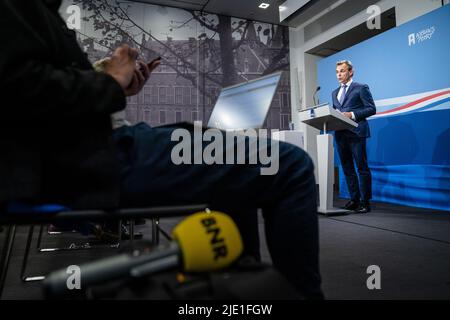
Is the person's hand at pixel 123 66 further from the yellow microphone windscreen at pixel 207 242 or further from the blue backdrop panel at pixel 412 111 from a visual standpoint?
the blue backdrop panel at pixel 412 111

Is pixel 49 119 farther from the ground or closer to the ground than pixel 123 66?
closer to the ground

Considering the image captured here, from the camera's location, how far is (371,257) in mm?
1644

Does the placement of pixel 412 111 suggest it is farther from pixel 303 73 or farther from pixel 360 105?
pixel 303 73

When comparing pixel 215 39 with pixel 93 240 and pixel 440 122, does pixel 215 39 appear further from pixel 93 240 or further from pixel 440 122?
pixel 93 240

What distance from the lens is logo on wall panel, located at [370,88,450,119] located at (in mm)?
3475

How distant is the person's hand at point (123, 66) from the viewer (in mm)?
712

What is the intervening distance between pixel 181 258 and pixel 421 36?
4175 mm

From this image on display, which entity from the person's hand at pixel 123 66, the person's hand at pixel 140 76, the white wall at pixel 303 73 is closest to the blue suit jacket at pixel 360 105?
the white wall at pixel 303 73

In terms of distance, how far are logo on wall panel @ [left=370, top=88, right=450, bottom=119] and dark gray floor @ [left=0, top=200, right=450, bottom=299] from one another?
4.30 ft

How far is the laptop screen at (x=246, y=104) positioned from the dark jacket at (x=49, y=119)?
38 cm

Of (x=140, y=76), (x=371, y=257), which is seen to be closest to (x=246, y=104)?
(x=140, y=76)

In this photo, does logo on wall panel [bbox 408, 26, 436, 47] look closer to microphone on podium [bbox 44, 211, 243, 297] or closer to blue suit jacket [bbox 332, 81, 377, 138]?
→ blue suit jacket [bbox 332, 81, 377, 138]

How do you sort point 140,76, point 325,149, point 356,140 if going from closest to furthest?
point 140,76, point 325,149, point 356,140

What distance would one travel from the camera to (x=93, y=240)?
2.26 metres
